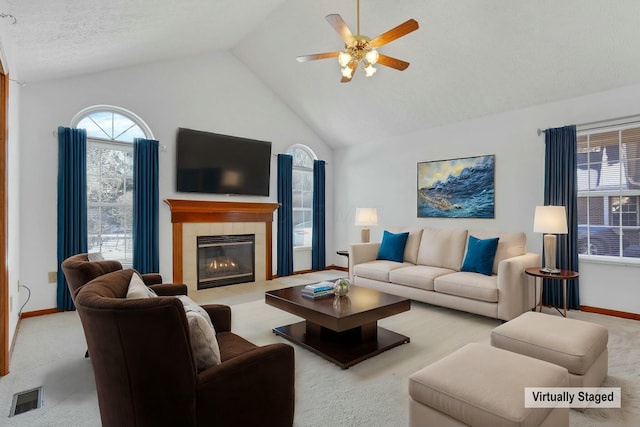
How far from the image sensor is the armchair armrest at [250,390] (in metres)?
1.45

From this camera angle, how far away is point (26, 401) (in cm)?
225

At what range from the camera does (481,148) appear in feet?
16.7

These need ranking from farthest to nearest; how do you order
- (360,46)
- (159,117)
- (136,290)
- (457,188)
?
(457,188)
(159,117)
(360,46)
(136,290)

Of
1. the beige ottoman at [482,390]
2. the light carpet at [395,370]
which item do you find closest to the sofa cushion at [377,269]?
the light carpet at [395,370]

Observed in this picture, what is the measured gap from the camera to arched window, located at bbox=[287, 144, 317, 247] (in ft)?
Result: 22.4

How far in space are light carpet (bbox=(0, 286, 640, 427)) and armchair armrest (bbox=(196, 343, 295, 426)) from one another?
1.59ft

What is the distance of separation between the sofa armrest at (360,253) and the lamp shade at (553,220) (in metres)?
2.25

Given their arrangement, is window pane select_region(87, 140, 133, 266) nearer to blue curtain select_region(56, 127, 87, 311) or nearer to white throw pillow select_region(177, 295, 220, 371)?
blue curtain select_region(56, 127, 87, 311)

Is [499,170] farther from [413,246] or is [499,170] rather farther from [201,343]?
[201,343]

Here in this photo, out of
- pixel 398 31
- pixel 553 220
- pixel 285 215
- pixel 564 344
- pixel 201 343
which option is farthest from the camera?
pixel 285 215

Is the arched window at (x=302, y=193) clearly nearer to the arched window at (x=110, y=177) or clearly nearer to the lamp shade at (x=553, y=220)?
the arched window at (x=110, y=177)

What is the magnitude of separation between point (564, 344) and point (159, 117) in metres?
5.21

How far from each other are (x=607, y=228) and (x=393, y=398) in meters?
3.53

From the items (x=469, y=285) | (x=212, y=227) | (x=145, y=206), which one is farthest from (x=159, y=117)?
(x=469, y=285)
